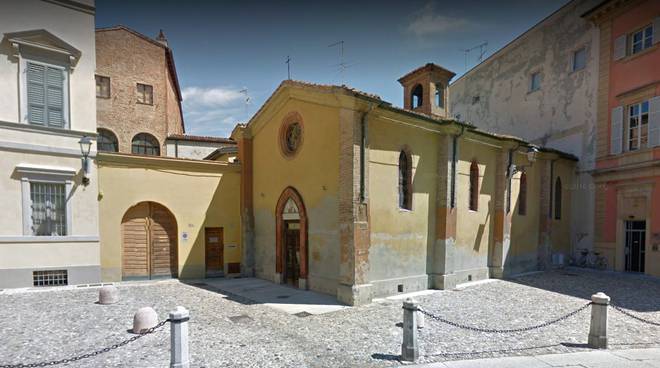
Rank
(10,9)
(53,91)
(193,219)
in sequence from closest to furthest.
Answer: (10,9) → (53,91) → (193,219)

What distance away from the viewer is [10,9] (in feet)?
34.4

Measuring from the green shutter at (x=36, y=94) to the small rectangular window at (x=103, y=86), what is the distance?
10.2 m

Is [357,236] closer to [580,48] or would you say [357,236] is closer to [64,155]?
[64,155]

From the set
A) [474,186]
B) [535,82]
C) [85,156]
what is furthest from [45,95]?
[535,82]

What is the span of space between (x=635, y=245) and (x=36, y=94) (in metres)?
25.0

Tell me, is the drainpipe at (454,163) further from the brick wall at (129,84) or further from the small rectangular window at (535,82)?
the brick wall at (129,84)

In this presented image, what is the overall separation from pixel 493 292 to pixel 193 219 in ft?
38.2

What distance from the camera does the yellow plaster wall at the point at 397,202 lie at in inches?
390

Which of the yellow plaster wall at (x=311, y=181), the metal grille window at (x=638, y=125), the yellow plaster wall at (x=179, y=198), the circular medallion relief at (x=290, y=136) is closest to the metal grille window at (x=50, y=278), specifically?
the yellow plaster wall at (x=179, y=198)

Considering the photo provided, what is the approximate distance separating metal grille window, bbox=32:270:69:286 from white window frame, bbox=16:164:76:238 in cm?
123

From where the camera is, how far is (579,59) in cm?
1767

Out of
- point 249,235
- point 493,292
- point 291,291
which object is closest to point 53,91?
point 249,235

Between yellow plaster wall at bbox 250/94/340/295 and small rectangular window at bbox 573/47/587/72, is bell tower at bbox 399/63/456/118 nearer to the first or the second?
yellow plaster wall at bbox 250/94/340/295

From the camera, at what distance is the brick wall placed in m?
20.1
